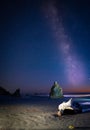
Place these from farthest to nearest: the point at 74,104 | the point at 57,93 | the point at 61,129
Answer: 1. the point at 57,93
2. the point at 74,104
3. the point at 61,129

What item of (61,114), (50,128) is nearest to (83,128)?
(50,128)

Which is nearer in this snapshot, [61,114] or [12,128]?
[12,128]

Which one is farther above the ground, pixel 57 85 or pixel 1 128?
pixel 57 85

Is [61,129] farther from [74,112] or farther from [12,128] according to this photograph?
[74,112]

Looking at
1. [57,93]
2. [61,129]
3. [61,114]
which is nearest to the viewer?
[61,129]

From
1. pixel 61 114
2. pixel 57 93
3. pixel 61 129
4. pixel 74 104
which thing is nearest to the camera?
pixel 61 129

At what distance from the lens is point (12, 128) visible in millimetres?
18156

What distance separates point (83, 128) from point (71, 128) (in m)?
0.83

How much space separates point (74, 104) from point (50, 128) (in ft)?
44.9

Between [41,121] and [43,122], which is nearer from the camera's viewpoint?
[43,122]

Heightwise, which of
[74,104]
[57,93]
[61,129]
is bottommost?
[61,129]

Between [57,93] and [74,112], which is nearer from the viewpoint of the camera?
[74,112]

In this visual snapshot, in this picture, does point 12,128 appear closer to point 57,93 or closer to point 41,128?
point 41,128

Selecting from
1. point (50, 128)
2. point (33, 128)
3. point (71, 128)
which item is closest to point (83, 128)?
point (71, 128)
